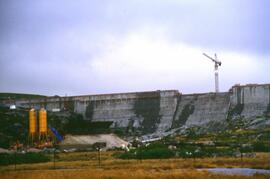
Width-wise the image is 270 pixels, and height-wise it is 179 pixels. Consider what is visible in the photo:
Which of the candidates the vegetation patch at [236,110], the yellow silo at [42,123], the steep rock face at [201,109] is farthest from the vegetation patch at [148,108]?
the yellow silo at [42,123]

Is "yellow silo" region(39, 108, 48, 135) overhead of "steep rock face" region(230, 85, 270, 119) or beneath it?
beneath

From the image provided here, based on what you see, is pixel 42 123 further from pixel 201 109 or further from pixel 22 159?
pixel 22 159

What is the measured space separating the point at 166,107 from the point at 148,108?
362 cm

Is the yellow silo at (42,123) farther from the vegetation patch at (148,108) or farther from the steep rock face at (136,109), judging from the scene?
the vegetation patch at (148,108)

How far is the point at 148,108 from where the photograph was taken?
116 m

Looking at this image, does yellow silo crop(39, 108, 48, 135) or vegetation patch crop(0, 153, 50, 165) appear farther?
yellow silo crop(39, 108, 48, 135)

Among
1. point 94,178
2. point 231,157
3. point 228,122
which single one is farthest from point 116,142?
point 94,178

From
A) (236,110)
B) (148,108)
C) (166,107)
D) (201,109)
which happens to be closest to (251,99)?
(236,110)

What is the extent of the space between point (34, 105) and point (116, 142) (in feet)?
160

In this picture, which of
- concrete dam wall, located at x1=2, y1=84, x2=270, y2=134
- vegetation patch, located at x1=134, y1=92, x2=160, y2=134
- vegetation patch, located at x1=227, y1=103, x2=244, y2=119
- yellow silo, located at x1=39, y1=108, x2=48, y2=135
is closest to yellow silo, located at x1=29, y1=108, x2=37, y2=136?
yellow silo, located at x1=39, y1=108, x2=48, y2=135

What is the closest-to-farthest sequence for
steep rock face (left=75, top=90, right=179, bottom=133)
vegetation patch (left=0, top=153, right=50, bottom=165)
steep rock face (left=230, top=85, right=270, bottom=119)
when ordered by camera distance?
vegetation patch (left=0, top=153, right=50, bottom=165)
steep rock face (left=230, top=85, right=270, bottom=119)
steep rock face (left=75, top=90, right=179, bottom=133)

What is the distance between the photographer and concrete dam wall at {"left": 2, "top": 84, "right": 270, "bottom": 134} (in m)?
105

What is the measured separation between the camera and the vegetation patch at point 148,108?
113 meters

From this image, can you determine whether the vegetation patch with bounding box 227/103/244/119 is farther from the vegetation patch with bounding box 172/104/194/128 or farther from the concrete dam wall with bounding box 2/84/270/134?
the vegetation patch with bounding box 172/104/194/128
